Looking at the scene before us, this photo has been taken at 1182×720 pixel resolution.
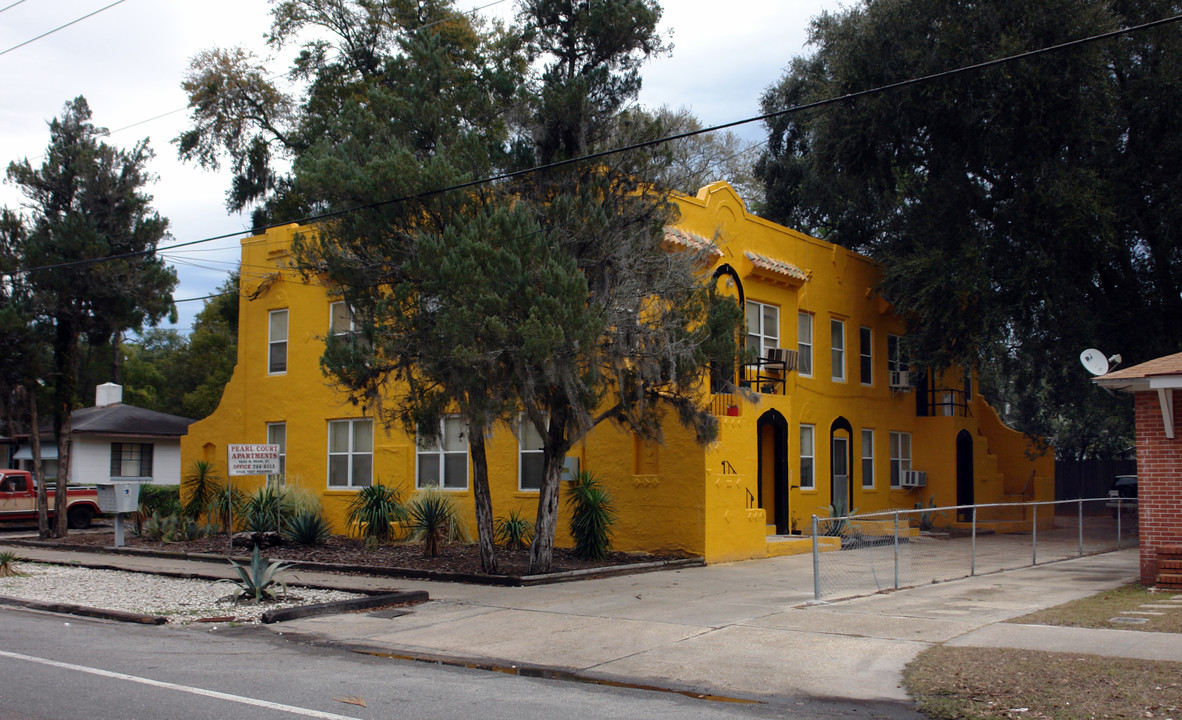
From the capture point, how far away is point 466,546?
65.0ft

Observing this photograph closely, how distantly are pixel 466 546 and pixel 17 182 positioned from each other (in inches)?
547

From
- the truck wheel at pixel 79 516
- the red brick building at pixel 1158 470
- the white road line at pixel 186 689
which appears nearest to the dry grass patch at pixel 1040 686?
the white road line at pixel 186 689

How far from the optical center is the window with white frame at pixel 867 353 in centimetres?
2656

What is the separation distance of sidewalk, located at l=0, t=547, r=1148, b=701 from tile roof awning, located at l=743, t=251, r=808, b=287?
826 cm

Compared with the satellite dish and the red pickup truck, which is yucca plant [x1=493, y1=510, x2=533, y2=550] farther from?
the red pickup truck

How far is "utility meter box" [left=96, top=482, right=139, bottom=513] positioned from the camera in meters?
19.9

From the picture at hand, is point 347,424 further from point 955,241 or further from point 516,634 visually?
point 955,241

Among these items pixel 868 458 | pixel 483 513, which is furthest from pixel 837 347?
pixel 483 513

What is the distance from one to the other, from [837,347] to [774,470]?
4.73 metres

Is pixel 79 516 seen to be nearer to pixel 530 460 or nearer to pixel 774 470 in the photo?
pixel 530 460

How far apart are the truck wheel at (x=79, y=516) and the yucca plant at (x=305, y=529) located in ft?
35.2

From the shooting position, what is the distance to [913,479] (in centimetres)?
2711

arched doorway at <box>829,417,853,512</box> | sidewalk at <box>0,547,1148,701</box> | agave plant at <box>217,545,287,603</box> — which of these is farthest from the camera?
arched doorway at <box>829,417,853,512</box>

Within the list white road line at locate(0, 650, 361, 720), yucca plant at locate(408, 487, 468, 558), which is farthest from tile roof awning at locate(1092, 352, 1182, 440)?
white road line at locate(0, 650, 361, 720)
